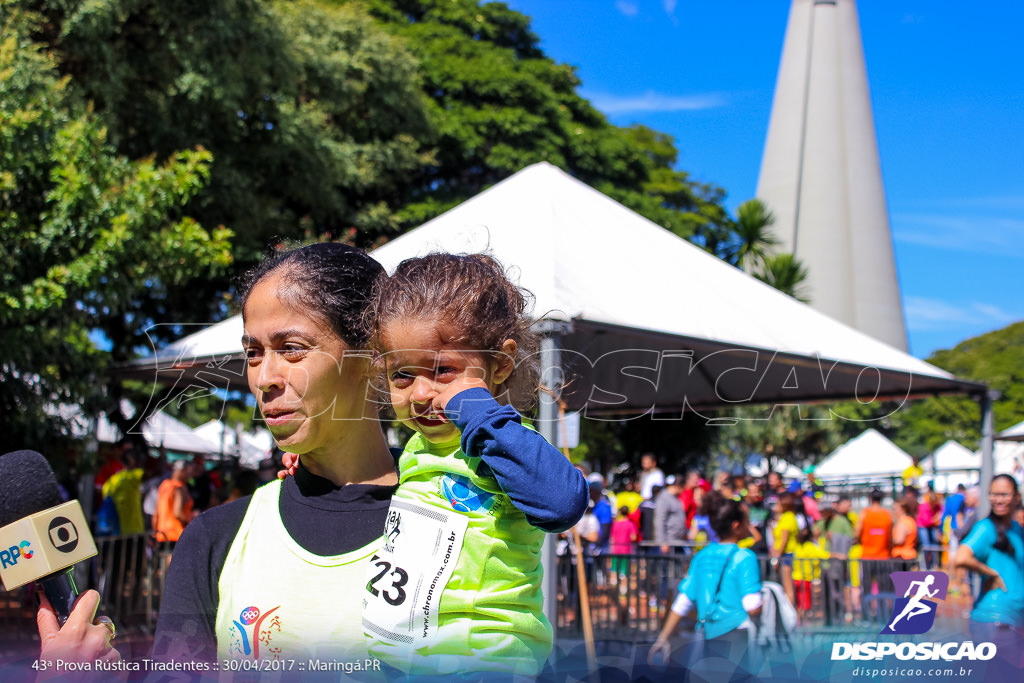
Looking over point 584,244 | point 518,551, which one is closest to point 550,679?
point 518,551

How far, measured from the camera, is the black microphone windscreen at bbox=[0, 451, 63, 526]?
116 centimetres

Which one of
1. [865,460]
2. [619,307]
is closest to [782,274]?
[865,460]

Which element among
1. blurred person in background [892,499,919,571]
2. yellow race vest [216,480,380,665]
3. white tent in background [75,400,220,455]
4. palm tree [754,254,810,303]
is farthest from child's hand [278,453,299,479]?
palm tree [754,254,810,303]

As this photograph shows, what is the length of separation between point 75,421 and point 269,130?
5.27m

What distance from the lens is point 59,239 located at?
7.77 metres

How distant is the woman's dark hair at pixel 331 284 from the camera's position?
1.58m

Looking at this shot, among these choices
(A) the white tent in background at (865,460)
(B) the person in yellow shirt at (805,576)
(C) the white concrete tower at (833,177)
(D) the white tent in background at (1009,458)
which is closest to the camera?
(B) the person in yellow shirt at (805,576)

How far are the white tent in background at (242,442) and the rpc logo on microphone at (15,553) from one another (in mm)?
10007

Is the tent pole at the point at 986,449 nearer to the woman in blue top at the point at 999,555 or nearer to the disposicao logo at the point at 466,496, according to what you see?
the woman in blue top at the point at 999,555

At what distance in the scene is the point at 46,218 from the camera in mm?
7727

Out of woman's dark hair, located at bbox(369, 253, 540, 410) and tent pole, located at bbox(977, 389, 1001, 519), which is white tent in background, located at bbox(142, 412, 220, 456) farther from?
woman's dark hair, located at bbox(369, 253, 540, 410)

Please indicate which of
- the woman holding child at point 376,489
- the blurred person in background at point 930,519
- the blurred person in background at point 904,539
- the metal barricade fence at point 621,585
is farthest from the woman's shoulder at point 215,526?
the blurred person in background at point 930,519

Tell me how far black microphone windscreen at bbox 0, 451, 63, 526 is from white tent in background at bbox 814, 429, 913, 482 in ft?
81.5

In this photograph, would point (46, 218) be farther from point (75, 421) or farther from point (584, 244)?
point (584, 244)
